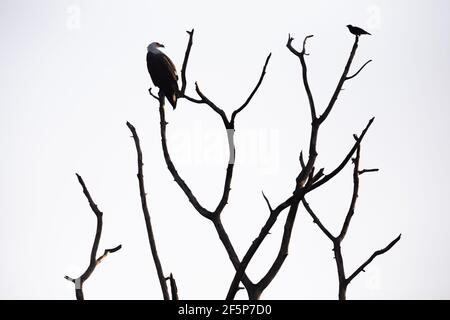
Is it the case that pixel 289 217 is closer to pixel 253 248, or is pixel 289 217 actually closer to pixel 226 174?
pixel 253 248

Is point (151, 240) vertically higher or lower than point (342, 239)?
higher

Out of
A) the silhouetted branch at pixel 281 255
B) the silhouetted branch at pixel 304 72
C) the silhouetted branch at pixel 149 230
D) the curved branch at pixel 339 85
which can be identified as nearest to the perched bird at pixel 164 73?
the silhouetted branch at pixel 304 72

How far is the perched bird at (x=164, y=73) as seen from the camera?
6.63m

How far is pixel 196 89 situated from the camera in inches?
131

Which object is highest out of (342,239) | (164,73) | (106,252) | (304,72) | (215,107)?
(164,73)

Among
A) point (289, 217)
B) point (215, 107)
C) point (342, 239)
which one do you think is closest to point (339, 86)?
point (215, 107)

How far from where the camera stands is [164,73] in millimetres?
6738

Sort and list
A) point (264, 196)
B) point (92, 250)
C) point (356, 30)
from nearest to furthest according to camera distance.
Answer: point (92, 250), point (264, 196), point (356, 30)

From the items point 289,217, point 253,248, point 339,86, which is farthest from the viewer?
point 339,86

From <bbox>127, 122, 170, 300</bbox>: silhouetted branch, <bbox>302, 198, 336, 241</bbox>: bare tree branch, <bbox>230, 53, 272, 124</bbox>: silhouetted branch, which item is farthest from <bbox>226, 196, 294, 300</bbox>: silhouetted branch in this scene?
<bbox>302, 198, 336, 241</bbox>: bare tree branch
